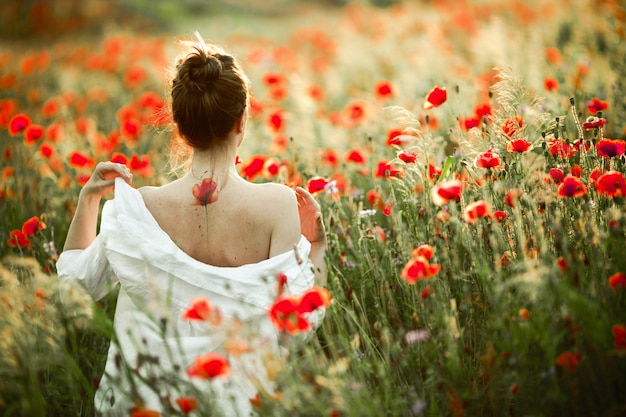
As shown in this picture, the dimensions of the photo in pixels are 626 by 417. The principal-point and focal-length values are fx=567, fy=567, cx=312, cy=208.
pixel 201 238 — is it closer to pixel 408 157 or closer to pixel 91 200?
pixel 91 200

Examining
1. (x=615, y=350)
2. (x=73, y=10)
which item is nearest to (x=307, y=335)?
(x=615, y=350)

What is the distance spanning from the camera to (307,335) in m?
2.06

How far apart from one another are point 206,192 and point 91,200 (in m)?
0.54

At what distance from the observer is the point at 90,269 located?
2.25 metres

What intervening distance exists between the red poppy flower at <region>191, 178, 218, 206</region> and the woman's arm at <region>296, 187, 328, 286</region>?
0.36 metres

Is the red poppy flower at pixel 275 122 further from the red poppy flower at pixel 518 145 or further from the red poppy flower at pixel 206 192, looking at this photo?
the red poppy flower at pixel 518 145

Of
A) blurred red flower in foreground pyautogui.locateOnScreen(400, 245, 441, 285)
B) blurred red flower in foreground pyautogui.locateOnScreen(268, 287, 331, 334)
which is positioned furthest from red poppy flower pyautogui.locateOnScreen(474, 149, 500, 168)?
blurred red flower in foreground pyautogui.locateOnScreen(268, 287, 331, 334)

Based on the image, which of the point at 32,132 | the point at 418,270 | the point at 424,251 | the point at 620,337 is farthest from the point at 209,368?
the point at 32,132

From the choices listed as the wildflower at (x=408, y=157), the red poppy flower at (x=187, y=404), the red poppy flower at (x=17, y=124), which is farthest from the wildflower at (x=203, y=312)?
the red poppy flower at (x=17, y=124)

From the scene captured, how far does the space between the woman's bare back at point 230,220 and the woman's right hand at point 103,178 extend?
19 cm

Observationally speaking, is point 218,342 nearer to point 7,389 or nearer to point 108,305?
point 7,389

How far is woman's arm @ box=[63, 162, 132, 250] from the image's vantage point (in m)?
2.31

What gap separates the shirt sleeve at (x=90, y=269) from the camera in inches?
→ 88.2

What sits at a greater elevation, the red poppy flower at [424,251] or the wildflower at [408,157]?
the wildflower at [408,157]
